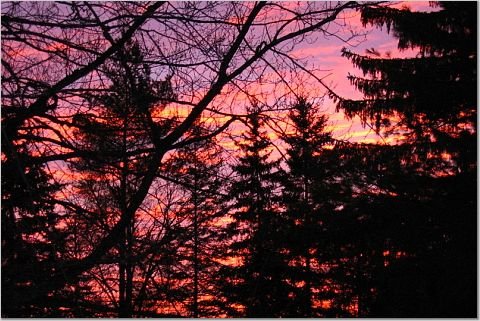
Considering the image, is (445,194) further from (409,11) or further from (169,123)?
(169,123)

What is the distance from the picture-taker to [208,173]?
544cm

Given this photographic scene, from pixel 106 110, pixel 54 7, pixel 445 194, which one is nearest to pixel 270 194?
pixel 106 110

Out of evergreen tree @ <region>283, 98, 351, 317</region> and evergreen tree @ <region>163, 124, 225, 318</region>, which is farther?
evergreen tree @ <region>163, 124, 225, 318</region>

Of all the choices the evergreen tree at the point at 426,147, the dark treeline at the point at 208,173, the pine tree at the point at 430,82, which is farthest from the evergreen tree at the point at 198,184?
the pine tree at the point at 430,82

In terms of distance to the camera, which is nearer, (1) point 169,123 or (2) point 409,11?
(1) point 169,123

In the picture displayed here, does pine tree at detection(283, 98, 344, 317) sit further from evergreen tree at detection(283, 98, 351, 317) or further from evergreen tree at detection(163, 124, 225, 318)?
evergreen tree at detection(163, 124, 225, 318)

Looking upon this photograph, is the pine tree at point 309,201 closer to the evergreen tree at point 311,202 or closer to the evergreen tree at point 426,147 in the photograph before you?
the evergreen tree at point 311,202

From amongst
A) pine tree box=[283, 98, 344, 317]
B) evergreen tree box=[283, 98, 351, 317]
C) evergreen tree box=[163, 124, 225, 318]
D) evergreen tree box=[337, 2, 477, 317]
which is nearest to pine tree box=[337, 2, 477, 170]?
evergreen tree box=[337, 2, 477, 317]

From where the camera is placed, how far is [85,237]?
5.30 m

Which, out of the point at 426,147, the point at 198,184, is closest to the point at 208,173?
the point at 198,184

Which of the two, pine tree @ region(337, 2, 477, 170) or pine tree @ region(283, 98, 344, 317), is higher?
pine tree @ region(337, 2, 477, 170)

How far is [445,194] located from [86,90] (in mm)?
8047

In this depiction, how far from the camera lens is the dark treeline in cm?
454

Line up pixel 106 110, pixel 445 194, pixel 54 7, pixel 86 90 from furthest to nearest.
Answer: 1. pixel 445 194
2. pixel 106 110
3. pixel 86 90
4. pixel 54 7
